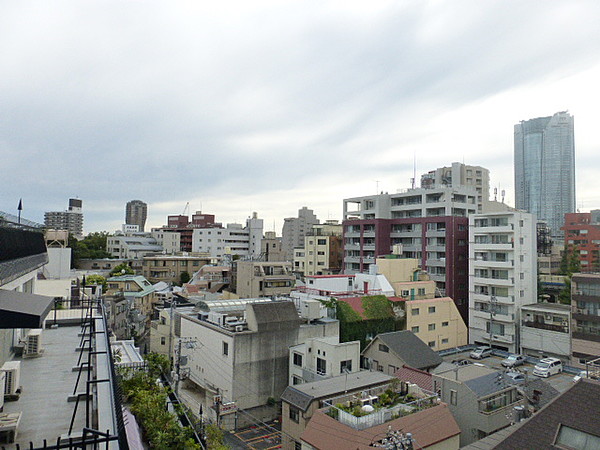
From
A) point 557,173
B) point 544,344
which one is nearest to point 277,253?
point 544,344

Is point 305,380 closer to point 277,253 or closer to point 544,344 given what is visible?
point 544,344

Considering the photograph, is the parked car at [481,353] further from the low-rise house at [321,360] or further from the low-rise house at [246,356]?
the low-rise house at [321,360]

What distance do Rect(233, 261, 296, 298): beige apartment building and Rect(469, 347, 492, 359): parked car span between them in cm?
1967

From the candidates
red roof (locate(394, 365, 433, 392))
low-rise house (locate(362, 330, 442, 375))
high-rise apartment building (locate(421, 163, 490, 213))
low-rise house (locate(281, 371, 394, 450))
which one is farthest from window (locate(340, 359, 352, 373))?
high-rise apartment building (locate(421, 163, 490, 213))

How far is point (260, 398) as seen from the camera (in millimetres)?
24328

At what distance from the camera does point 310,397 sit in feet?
60.7

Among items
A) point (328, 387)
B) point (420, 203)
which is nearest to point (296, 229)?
point (420, 203)

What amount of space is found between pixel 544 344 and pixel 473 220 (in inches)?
537

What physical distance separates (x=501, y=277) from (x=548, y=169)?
108m

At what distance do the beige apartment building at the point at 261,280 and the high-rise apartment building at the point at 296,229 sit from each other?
44654mm

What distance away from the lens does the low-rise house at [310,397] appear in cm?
1838

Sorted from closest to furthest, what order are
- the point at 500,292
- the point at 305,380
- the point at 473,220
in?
the point at 305,380
the point at 500,292
the point at 473,220

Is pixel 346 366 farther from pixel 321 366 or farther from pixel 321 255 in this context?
pixel 321 255

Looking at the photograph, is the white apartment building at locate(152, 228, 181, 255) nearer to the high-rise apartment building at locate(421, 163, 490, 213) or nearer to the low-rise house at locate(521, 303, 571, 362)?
the high-rise apartment building at locate(421, 163, 490, 213)
